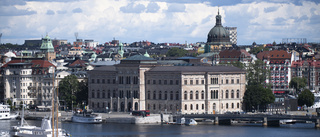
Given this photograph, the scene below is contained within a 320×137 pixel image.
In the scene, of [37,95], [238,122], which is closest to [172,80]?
[238,122]

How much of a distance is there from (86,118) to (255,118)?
29.1 meters

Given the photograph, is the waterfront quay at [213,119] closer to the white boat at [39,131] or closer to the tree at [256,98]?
the tree at [256,98]

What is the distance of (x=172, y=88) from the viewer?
160750 mm

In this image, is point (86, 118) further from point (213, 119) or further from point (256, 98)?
point (256, 98)

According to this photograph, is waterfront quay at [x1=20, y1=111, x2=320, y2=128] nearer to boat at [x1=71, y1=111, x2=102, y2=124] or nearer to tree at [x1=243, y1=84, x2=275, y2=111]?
boat at [x1=71, y1=111, x2=102, y2=124]

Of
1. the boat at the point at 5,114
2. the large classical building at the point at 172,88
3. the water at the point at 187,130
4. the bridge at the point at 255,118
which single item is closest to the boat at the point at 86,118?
the water at the point at 187,130

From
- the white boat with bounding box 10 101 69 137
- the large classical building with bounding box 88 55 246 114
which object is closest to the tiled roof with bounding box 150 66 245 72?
the large classical building with bounding box 88 55 246 114

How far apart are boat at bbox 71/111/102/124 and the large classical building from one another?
10.4 metres

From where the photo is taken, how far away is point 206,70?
163375 millimetres

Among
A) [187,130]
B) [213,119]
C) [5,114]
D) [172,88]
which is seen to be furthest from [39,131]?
[5,114]

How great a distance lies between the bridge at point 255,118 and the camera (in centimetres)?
14281

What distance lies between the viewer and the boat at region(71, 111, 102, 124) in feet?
506

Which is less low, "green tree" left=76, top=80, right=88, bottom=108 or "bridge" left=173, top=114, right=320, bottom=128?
"green tree" left=76, top=80, right=88, bottom=108

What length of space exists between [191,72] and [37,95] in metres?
41.6
